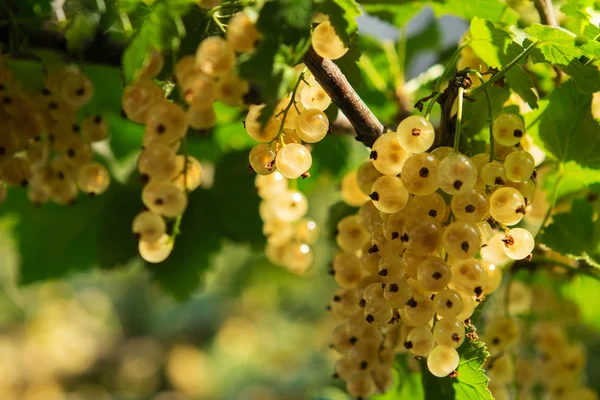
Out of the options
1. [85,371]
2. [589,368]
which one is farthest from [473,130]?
[85,371]

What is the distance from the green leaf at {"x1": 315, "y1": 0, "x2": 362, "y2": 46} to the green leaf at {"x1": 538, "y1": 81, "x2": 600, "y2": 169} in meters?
0.23

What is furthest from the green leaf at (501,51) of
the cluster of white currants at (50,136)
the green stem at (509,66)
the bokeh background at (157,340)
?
the bokeh background at (157,340)

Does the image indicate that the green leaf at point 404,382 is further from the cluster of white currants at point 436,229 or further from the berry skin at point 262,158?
the berry skin at point 262,158

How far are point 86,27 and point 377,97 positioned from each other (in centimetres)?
43

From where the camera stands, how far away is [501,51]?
490 mm

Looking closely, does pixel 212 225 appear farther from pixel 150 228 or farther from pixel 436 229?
pixel 436 229

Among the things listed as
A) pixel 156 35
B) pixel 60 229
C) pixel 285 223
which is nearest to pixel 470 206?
pixel 156 35

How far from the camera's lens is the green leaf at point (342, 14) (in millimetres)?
395

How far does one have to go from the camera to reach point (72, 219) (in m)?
0.89

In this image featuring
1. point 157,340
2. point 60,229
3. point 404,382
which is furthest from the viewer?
point 157,340

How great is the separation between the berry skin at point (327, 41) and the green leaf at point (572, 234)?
1.02 ft

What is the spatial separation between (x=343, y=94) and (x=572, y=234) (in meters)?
0.30

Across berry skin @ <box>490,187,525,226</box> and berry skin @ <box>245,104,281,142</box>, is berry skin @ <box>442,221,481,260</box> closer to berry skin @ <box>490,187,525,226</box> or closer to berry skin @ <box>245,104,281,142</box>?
berry skin @ <box>490,187,525,226</box>

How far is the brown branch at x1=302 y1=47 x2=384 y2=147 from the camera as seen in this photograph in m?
0.42
